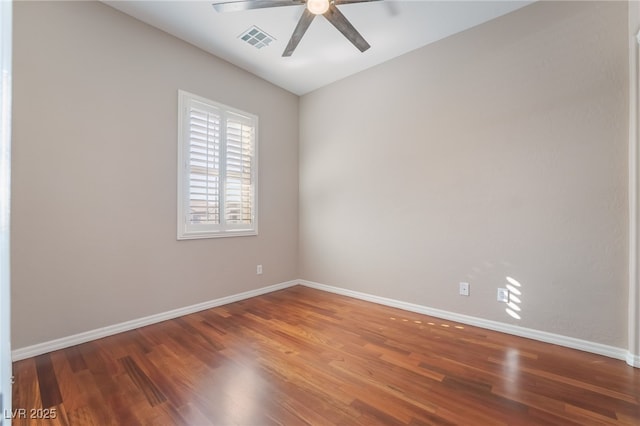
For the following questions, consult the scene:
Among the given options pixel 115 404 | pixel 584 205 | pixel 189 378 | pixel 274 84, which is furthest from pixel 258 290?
pixel 584 205

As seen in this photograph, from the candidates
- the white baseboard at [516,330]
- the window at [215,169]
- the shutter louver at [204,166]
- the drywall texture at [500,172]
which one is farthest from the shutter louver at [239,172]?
the white baseboard at [516,330]

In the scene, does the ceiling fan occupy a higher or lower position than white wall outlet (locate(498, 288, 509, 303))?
higher

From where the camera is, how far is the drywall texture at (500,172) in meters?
2.04

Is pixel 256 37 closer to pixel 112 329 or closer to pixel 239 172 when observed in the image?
pixel 239 172

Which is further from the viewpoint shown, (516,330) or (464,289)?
(464,289)

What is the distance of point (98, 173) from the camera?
90.0 inches

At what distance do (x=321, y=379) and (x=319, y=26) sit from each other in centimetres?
307

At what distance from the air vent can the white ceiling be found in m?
0.05

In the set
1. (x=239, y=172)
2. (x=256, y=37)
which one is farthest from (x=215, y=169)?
(x=256, y=37)

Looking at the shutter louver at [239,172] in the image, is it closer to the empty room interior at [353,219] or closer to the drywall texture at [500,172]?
the empty room interior at [353,219]

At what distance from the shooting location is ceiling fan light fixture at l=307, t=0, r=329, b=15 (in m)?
1.95

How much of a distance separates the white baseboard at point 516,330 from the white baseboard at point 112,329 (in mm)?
1631

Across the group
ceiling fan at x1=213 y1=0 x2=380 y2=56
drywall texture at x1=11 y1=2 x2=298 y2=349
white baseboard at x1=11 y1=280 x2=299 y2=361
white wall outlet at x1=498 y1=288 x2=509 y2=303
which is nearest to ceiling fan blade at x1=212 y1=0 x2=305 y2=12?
ceiling fan at x1=213 y1=0 x2=380 y2=56

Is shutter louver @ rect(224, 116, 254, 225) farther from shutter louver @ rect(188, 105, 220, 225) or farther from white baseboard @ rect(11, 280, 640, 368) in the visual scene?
white baseboard @ rect(11, 280, 640, 368)
